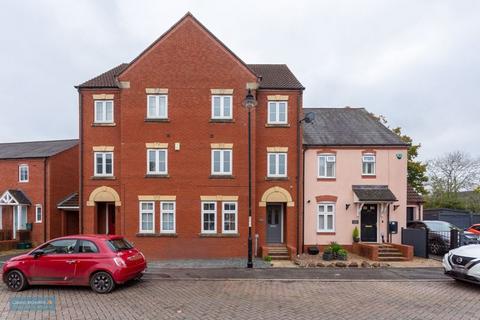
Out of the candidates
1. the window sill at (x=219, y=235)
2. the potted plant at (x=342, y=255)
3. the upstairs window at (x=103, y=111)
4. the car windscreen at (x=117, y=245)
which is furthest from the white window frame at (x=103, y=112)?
the potted plant at (x=342, y=255)

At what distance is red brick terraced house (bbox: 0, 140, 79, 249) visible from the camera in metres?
22.0

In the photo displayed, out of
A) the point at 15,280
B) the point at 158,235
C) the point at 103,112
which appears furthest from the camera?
the point at 103,112

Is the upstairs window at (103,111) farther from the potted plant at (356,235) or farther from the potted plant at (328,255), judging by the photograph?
the potted plant at (356,235)

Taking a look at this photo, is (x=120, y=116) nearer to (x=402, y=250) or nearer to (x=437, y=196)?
(x=402, y=250)

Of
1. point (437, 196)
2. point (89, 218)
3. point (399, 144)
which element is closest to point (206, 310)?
point (89, 218)

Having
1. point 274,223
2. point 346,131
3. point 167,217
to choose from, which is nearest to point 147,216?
point 167,217

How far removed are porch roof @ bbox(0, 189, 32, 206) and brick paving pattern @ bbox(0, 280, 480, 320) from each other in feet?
44.4

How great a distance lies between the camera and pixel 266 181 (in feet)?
56.7

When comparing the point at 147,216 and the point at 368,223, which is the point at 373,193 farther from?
the point at 147,216

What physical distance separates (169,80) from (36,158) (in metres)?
12.8

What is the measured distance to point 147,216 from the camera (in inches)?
654

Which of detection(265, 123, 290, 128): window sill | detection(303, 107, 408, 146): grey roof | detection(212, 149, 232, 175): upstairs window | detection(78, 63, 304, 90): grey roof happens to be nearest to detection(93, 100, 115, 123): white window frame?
detection(78, 63, 304, 90): grey roof

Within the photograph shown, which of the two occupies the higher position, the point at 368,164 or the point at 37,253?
the point at 368,164

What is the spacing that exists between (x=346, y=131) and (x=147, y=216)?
1232 cm
